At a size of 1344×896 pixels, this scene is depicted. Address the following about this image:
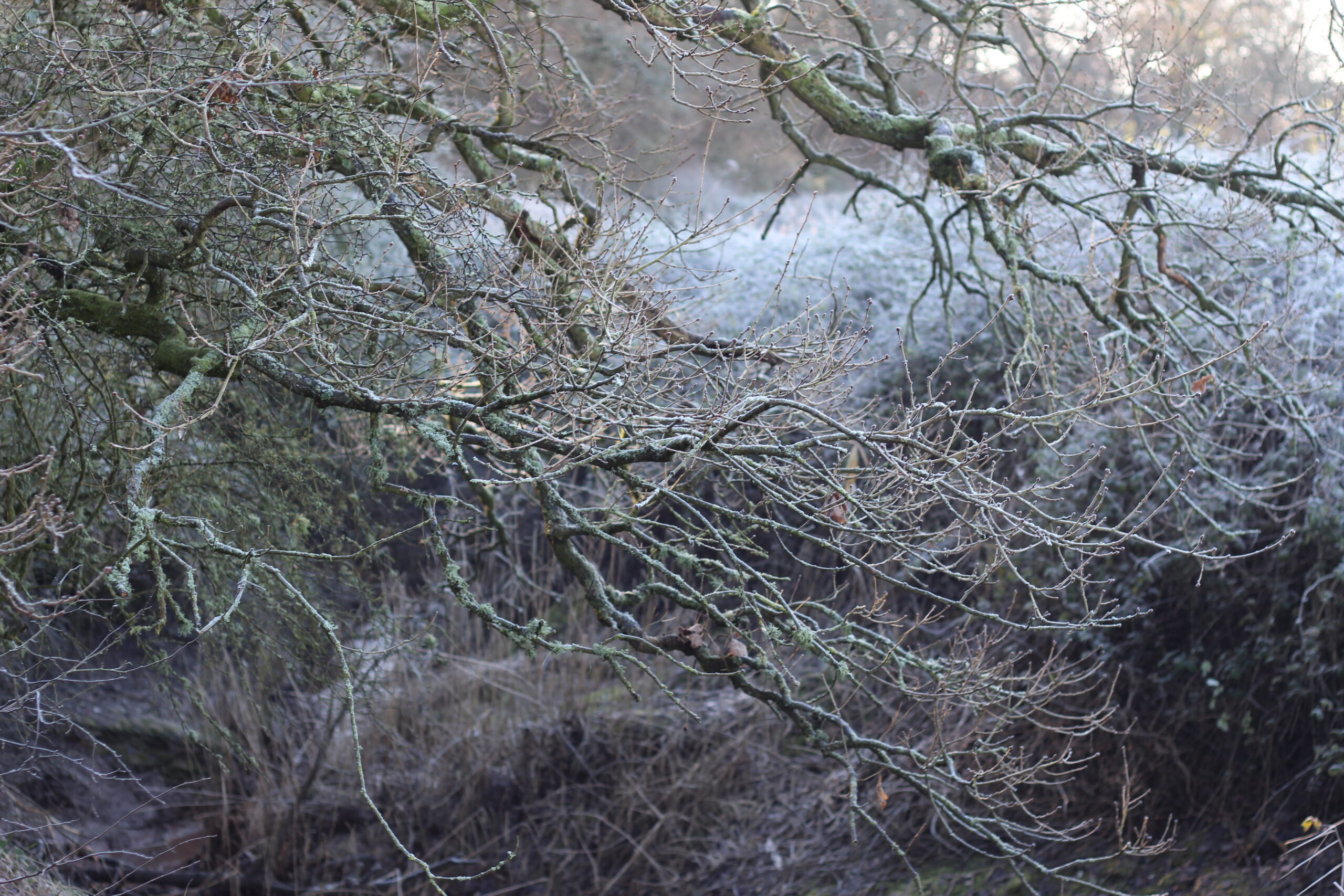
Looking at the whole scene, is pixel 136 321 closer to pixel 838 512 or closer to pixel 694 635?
pixel 694 635

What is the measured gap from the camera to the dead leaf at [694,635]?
3.03m

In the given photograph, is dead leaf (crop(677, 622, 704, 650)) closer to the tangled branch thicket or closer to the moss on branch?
the tangled branch thicket

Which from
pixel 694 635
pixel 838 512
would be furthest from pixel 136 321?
pixel 838 512

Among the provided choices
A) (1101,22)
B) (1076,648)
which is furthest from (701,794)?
(1101,22)

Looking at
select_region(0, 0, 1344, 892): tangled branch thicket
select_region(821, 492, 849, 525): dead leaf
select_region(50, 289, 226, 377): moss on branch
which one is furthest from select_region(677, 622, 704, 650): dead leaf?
select_region(50, 289, 226, 377): moss on branch

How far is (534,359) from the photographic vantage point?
3.03 m

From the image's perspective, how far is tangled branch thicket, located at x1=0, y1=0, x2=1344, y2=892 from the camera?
2.71 m

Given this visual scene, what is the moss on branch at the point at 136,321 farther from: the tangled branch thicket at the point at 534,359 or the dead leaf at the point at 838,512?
the dead leaf at the point at 838,512

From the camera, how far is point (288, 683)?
6.93 metres

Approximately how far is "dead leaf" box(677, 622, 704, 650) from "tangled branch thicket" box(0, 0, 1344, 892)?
2cm

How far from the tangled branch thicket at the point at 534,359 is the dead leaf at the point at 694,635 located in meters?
0.02

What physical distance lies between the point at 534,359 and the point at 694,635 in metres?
0.93

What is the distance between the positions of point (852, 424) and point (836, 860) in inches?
145

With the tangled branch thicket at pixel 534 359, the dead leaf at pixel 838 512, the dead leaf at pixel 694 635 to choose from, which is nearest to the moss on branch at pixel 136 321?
the tangled branch thicket at pixel 534 359
